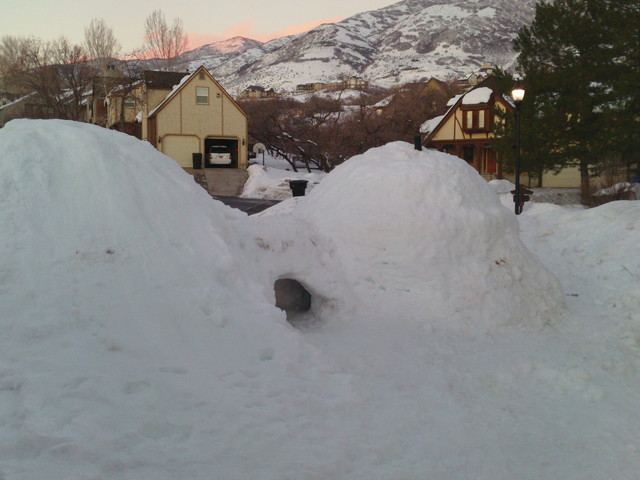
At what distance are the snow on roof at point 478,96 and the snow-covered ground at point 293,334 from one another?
29.7 m

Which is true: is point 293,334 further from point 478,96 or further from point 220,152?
point 478,96

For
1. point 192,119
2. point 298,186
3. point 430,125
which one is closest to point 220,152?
point 192,119

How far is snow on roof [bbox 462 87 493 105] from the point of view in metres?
36.2

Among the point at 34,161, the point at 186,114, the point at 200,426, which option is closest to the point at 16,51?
the point at 186,114

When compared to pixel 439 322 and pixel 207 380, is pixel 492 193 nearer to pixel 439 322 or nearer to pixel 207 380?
pixel 439 322

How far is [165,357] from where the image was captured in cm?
464

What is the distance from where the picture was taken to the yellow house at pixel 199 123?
115ft

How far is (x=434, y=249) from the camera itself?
24.1 ft

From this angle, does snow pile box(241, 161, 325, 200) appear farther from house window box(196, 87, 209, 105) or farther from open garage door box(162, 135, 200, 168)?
house window box(196, 87, 209, 105)

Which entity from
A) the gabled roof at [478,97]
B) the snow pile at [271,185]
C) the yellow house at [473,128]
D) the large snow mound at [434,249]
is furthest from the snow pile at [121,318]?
the yellow house at [473,128]

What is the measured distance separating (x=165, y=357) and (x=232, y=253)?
1.89 metres

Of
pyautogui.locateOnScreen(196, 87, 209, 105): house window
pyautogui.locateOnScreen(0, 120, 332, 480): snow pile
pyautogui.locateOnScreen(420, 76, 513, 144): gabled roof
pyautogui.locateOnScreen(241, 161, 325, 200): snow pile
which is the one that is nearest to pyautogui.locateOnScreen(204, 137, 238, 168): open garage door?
pyautogui.locateOnScreen(196, 87, 209, 105): house window

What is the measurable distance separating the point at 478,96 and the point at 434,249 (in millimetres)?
32394

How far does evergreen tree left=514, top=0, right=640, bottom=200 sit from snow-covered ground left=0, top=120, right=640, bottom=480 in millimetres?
12437
